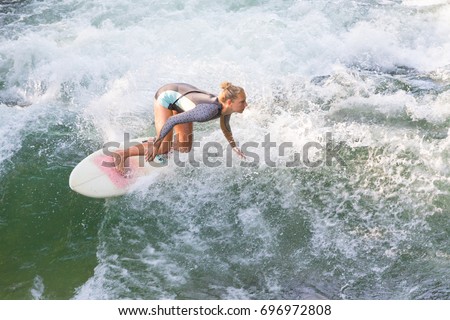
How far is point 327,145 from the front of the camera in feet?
19.4

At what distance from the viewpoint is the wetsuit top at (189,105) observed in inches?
181

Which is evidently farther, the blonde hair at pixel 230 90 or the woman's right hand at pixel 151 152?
the woman's right hand at pixel 151 152

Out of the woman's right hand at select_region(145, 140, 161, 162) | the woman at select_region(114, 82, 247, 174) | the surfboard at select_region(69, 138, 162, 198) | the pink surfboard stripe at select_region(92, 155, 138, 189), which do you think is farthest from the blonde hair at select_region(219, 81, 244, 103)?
the pink surfboard stripe at select_region(92, 155, 138, 189)

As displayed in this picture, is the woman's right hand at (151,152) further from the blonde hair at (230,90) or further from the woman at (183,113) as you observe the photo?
the blonde hair at (230,90)

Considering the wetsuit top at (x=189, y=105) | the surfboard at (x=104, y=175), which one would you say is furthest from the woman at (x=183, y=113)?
the surfboard at (x=104, y=175)

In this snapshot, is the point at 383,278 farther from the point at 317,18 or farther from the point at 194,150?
the point at 317,18

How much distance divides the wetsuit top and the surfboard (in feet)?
2.15

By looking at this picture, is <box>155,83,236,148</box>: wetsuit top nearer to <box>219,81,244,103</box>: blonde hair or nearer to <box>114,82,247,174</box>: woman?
<box>114,82,247,174</box>: woman

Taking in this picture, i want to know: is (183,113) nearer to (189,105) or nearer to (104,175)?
(189,105)

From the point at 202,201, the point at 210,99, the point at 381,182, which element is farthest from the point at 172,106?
the point at 381,182

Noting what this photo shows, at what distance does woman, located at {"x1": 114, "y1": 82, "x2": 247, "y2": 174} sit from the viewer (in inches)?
176

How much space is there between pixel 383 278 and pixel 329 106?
2.88 metres

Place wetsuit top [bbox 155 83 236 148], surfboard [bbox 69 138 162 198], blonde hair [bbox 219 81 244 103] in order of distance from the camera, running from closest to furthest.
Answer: blonde hair [bbox 219 81 244 103], wetsuit top [bbox 155 83 236 148], surfboard [bbox 69 138 162 198]

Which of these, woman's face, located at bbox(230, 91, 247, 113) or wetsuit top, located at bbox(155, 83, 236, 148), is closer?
woman's face, located at bbox(230, 91, 247, 113)
